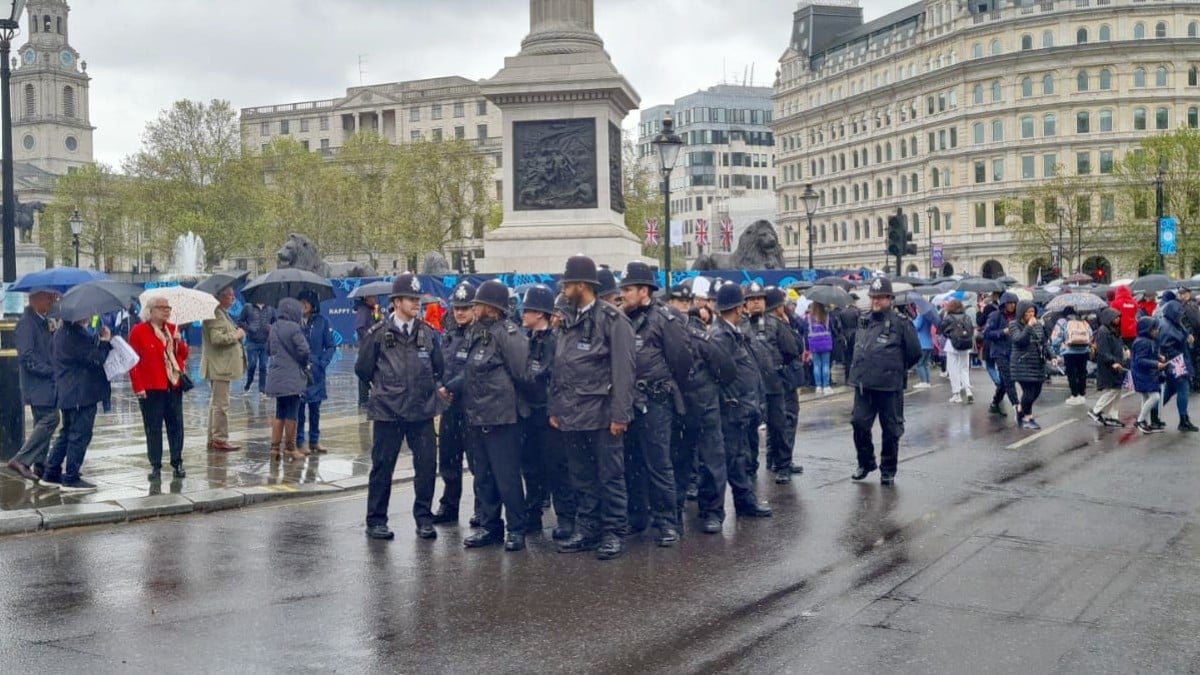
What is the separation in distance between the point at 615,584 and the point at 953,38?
315 feet

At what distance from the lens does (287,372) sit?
1372cm

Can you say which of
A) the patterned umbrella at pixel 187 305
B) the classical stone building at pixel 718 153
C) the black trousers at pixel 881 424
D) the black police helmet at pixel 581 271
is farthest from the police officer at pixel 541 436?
the classical stone building at pixel 718 153

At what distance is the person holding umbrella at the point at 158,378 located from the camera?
1230cm

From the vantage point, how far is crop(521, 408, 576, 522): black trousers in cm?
979

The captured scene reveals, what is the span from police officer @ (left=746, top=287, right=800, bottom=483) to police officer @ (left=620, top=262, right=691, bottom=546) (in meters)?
2.65

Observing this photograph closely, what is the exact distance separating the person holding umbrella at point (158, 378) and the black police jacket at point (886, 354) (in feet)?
22.9

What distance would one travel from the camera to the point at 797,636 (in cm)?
679

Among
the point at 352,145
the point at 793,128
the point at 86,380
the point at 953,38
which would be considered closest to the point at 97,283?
the point at 86,380

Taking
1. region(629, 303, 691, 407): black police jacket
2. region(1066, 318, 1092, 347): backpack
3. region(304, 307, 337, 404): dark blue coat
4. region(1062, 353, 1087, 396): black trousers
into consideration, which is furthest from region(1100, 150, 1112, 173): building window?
region(629, 303, 691, 407): black police jacket

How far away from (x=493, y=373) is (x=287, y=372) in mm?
5131

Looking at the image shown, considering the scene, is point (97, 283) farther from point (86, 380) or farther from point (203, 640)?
point (203, 640)

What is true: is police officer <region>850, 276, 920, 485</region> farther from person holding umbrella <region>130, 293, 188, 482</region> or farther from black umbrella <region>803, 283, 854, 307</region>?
→ black umbrella <region>803, 283, 854, 307</region>

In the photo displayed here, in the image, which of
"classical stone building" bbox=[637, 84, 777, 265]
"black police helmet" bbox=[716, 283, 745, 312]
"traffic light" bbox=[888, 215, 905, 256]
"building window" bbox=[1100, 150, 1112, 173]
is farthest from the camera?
"classical stone building" bbox=[637, 84, 777, 265]

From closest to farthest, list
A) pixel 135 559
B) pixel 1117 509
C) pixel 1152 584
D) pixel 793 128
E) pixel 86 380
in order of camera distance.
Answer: pixel 1152 584 < pixel 135 559 < pixel 1117 509 < pixel 86 380 < pixel 793 128
